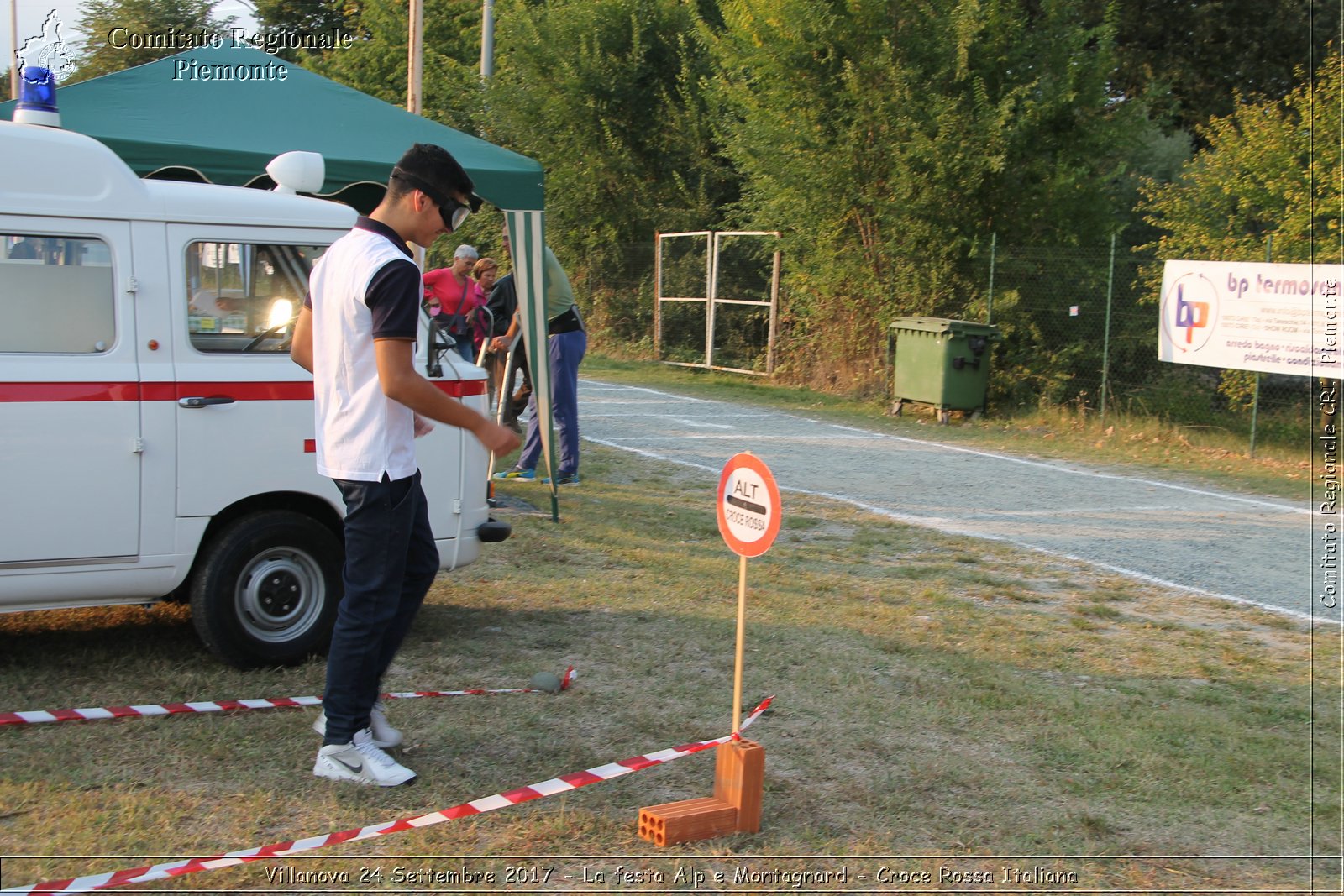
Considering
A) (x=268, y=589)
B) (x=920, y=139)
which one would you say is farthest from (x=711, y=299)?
(x=268, y=589)

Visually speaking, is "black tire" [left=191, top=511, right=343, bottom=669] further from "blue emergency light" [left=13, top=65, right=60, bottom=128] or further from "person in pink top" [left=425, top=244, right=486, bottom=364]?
"person in pink top" [left=425, top=244, right=486, bottom=364]

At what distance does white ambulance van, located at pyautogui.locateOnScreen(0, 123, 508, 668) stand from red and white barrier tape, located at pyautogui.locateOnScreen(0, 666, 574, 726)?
17.2 inches

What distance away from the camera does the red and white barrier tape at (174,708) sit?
187 inches

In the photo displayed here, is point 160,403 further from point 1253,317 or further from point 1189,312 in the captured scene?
point 1189,312

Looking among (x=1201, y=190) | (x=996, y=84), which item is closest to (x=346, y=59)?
(x=996, y=84)

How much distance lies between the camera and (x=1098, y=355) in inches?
617

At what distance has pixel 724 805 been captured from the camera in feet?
13.3

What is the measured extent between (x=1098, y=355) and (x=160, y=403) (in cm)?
1304

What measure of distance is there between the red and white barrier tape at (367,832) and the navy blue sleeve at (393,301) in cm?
159

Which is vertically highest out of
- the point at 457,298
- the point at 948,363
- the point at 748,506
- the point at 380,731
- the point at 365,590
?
the point at 457,298

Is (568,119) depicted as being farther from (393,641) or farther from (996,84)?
(393,641)

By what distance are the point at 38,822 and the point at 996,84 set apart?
52.2 feet

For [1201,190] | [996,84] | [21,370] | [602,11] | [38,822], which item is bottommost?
[38,822]

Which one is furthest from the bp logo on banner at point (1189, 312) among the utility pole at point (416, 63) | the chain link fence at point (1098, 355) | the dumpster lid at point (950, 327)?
the utility pole at point (416, 63)
